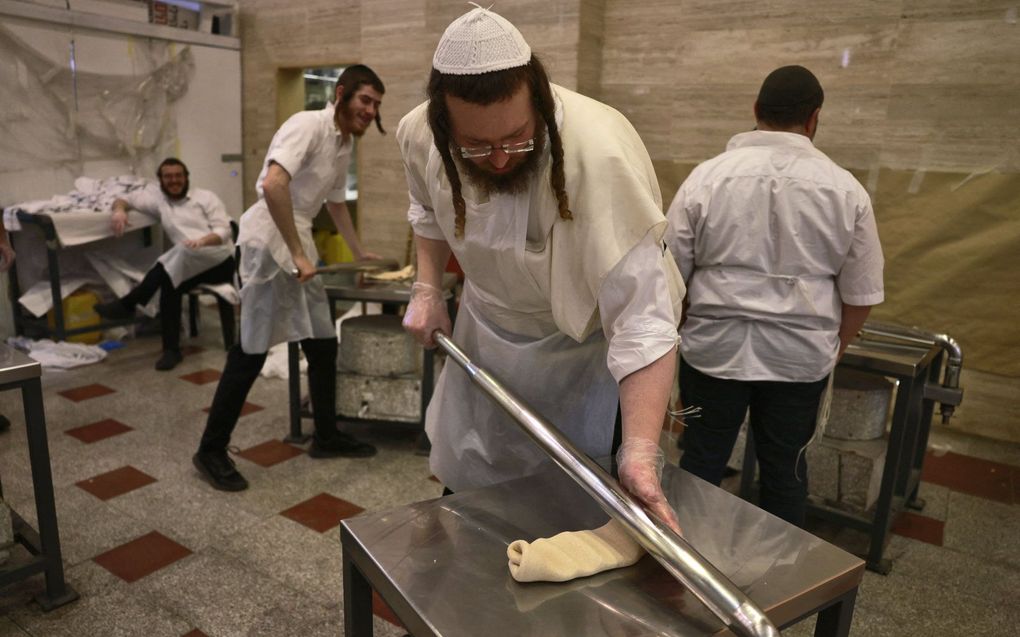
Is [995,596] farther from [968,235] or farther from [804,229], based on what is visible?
[968,235]

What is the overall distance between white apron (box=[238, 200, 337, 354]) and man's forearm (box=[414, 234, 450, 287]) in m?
1.17

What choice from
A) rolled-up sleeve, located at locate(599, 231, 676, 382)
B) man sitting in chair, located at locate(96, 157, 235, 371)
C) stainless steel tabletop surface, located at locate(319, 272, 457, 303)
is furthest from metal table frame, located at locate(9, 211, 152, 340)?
rolled-up sleeve, located at locate(599, 231, 676, 382)

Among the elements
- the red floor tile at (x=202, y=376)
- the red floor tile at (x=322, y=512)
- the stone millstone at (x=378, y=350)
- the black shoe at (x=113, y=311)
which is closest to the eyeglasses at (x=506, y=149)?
the red floor tile at (x=322, y=512)

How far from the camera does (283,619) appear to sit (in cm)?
189

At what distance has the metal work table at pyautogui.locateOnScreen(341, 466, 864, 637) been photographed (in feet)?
2.99

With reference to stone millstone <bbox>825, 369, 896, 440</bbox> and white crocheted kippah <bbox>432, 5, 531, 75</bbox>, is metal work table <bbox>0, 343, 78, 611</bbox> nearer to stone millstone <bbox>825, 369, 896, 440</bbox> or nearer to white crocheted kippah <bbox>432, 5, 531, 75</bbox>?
white crocheted kippah <bbox>432, 5, 531, 75</bbox>

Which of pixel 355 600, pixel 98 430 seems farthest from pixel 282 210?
pixel 355 600

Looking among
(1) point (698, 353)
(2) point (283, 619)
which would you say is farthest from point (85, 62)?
(1) point (698, 353)

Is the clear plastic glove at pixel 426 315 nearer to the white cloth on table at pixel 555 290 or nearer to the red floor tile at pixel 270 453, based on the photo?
the white cloth on table at pixel 555 290

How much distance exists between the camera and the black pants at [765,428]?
6.33 feet

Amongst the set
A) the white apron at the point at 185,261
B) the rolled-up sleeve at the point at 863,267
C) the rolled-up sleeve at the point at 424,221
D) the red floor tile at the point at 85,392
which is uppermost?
the rolled-up sleeve at the point at 424,221

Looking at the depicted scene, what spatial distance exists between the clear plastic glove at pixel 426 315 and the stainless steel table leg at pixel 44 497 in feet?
3.11

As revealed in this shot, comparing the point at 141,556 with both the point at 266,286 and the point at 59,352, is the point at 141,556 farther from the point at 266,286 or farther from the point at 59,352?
the point at 59,352

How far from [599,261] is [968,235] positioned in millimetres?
2798
